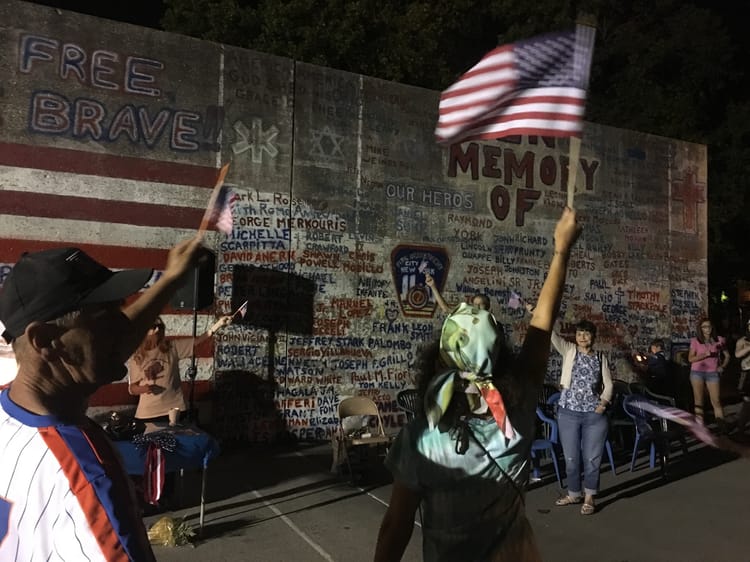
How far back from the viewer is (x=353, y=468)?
6938mm

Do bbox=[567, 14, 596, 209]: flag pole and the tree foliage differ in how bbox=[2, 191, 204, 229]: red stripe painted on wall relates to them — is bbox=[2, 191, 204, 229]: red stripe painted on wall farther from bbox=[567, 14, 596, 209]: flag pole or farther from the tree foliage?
the tree foliage

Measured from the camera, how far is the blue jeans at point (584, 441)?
5.91m

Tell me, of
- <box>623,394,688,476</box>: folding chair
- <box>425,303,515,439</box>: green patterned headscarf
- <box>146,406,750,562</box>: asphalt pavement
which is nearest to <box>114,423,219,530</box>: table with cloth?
<box>146,406,750,562</box>: asphalt pavement

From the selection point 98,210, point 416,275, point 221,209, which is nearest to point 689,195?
point 416,275

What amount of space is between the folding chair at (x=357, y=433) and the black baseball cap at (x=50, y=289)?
572 cm

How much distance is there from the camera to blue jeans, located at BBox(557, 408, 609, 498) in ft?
19.4

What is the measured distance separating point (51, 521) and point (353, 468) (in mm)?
5906

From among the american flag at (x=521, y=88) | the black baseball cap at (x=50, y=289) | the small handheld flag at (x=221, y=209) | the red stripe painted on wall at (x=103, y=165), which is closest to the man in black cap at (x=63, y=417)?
the black baseball cap at (x=50, y=289)

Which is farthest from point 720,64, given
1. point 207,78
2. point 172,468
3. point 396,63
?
point 172,468

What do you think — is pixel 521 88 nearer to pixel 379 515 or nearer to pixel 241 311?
pixel 379 515

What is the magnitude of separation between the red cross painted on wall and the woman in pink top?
10.5 feet

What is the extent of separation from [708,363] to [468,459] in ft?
32.8

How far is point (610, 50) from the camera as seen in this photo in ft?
63.8

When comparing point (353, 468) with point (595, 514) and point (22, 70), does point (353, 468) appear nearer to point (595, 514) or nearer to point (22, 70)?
point (595, 514)
